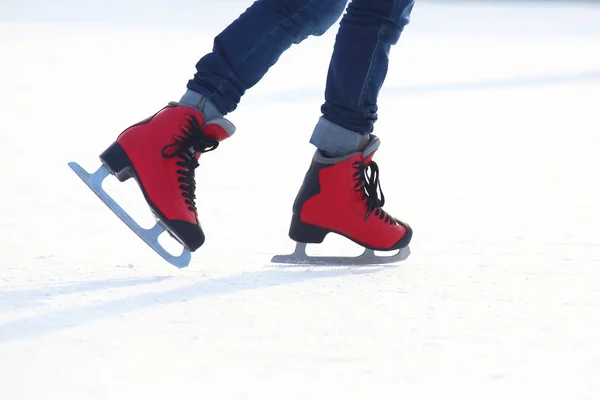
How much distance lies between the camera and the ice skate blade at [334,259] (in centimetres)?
142

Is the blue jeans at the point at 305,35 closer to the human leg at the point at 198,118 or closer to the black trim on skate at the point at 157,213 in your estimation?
the human leg at the point at 198,118

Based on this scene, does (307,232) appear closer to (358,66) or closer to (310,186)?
(310,186)

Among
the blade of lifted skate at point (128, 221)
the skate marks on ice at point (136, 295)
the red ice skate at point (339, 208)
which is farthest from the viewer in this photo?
the red ice skate at point (339, 208)

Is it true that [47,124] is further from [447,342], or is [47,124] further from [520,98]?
[447,342]

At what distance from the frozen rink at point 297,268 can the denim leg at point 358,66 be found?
0.18 m

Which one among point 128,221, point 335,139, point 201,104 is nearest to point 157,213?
point 128,221

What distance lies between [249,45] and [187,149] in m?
0.15

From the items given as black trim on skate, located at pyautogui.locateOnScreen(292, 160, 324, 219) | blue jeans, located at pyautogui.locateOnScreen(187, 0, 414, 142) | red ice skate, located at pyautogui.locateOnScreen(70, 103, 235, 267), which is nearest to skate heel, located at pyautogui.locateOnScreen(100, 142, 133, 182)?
red ice skate, located at pyautogui.locateOnScreen(70, 103, 235, 267)

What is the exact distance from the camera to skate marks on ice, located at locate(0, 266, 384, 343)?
105cm

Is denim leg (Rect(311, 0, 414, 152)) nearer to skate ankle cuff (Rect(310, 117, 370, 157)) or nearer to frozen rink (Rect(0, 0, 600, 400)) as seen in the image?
skate ankle cuff (Rect(310, 117, 370, 157))

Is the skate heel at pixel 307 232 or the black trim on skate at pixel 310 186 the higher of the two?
the black trim on skate at pixel 310 186

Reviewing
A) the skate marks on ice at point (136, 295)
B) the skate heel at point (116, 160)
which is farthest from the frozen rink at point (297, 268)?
the skate heel at point (116, 160)

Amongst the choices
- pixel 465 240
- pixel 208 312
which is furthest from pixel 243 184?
pixel 208 312

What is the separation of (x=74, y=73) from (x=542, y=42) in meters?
2.79
